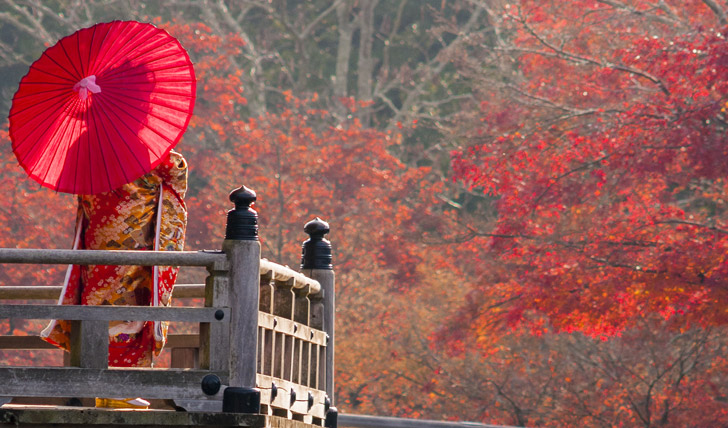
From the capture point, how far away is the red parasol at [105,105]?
16.7 ft

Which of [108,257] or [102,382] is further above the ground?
[108,257]

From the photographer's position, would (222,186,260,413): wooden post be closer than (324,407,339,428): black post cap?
Yes

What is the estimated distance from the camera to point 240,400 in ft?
16.1

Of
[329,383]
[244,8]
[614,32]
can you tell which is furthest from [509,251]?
[244,8]

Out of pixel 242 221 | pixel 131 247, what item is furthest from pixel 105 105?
pixel 242 221

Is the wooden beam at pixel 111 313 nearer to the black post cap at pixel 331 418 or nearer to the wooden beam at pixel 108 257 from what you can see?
the wooden beam at pixel 108 257

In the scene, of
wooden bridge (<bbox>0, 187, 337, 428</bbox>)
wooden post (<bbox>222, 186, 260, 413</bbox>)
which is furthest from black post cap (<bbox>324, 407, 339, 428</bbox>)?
wooden post (<bbox>222, 186, 260, 413</bbox>)

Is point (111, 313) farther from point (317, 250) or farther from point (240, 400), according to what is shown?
point (317, 250)

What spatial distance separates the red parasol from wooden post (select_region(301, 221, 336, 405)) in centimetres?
199

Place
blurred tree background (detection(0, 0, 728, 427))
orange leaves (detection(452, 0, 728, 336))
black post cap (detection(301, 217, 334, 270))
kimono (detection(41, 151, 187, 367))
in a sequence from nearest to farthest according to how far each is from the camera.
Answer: kimono (detection(41, 151, 187, 367)) → black post cap (detection(301, 217, 334, 270)) → orange leaves (detection(452, 0, 728, 336)) → blurred tree background (detection(0, 0, 728, 427))

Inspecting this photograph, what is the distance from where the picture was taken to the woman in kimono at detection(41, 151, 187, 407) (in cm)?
520

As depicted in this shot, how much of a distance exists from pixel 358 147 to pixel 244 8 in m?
5.87

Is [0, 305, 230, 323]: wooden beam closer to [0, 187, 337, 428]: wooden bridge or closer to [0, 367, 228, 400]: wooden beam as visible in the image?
[0, 187, 337, 428]: wooden bridge

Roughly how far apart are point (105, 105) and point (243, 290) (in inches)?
43.3
